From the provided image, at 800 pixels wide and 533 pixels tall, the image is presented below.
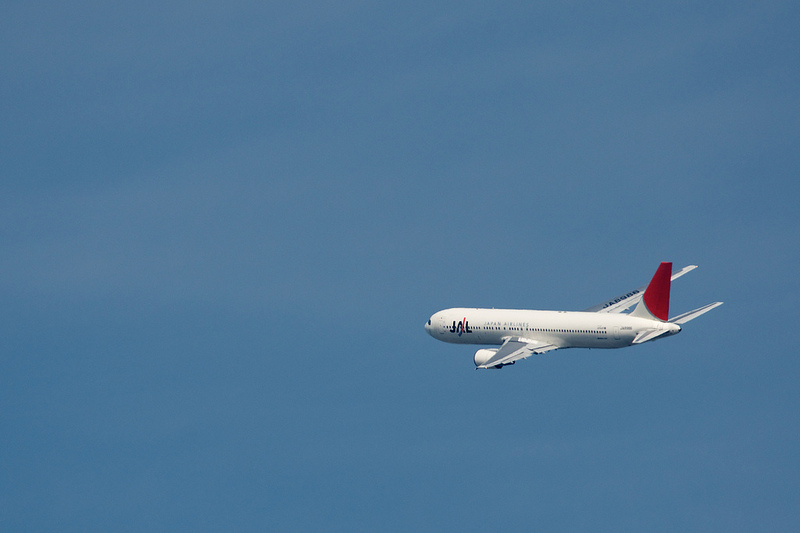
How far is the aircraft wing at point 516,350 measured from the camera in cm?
19338

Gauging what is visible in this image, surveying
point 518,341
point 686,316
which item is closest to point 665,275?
point 686,316

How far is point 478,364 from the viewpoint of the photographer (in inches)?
7667

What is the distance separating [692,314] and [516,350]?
25.3 metres

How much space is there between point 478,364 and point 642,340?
2324 centimetres

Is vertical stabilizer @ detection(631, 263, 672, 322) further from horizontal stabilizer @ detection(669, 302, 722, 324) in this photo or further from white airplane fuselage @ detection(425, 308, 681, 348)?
horizontal stabilizer @ detection(669, 302, 722, 324)

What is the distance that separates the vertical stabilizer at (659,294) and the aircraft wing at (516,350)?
601 inches

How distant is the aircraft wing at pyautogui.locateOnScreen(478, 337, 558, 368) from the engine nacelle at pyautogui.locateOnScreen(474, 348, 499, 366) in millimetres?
682

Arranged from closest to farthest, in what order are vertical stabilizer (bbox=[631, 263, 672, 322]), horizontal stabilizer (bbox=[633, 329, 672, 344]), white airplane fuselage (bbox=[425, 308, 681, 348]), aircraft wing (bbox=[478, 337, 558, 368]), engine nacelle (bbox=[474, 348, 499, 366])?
1. horizontal stabilizer (bbox=[633, 329, 672, 344])
2. vertical stabilizer (bbox=[631, 263, 672, 322])
3. white airplane fuselage (bbox=[425, 308, 681, 348])
4. aircraft wing (bbox=[478, 337, 558, 368])
5. engine nacelle (bbox=[474, 348, 499, 366])

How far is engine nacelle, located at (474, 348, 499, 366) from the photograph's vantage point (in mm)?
194625

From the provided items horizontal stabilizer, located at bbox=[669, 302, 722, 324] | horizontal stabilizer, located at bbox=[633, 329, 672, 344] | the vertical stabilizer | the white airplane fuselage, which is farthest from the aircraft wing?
horizontal stabilizer, located at bbox=[669, 302, 722, 324]

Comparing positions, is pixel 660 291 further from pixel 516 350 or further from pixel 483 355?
pixel 483 355

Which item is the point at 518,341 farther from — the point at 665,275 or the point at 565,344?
the point at 665,275

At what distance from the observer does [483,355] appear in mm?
195375

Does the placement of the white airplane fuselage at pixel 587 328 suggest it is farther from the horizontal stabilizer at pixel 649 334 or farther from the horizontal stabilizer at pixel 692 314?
the horizontal stabilizer at pixel 692 314
